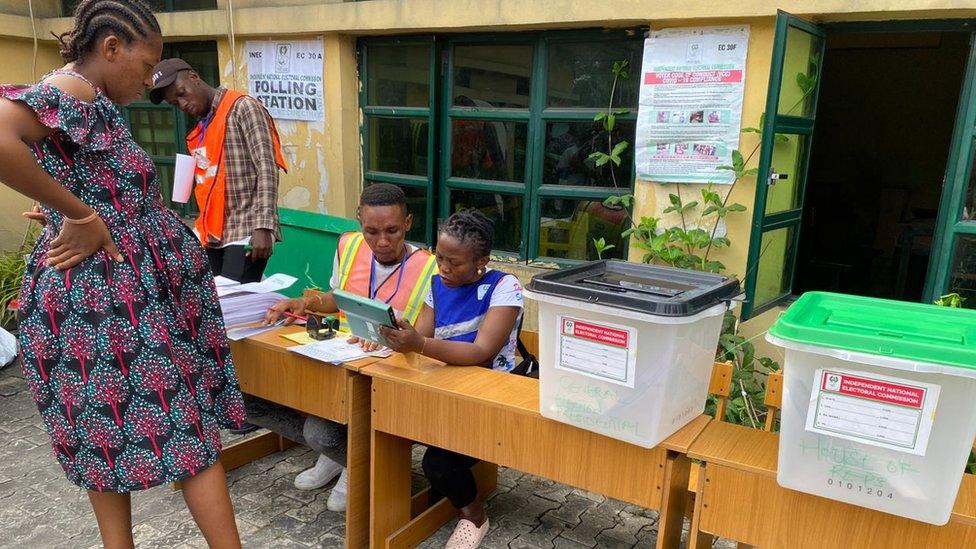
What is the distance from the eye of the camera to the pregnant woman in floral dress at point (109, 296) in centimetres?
157

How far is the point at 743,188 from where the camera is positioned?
336cm

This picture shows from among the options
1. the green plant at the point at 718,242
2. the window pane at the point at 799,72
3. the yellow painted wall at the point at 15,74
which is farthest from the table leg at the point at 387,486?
the yellow painted wall at the point at 15,74

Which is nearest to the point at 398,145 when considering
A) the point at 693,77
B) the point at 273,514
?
the point at 693,77

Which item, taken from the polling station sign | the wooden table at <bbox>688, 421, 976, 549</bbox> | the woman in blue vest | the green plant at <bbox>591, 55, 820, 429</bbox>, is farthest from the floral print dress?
the polling station sign

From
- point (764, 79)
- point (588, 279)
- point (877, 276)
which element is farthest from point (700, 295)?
point (877, 276)

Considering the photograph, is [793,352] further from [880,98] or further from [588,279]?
[880,98]

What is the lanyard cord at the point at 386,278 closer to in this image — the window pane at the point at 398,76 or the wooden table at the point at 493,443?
the wooden table at the point at 493,443

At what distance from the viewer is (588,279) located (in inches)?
72.7

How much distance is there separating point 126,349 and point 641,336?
1.28 m

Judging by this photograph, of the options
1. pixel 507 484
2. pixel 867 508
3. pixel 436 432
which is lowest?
pixel 507 484

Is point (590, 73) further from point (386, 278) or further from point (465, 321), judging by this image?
point (465, 321)

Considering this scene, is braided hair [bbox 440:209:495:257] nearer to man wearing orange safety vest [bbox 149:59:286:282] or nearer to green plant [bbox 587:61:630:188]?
man wearing orange safety vest [bbox 149:59:286:282]

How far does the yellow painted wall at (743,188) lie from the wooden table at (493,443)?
5.87 ft

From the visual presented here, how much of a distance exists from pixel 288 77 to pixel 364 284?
266 cm
